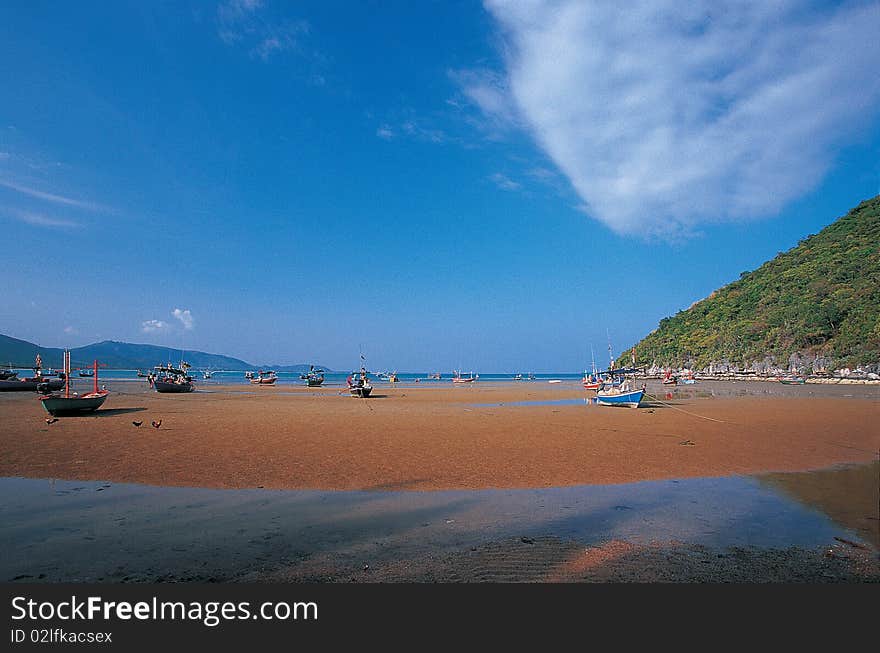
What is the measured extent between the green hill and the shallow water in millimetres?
90858

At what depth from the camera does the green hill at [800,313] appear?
3342 inches

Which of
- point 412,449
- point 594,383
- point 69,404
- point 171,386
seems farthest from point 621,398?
point 171,386

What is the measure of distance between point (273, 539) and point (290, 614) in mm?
2541

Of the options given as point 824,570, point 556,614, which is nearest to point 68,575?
point 556,614

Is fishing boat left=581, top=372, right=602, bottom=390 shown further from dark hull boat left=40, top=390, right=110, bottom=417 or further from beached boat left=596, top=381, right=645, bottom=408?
dark hull boat left=40, top=390, right=110, bottom=417

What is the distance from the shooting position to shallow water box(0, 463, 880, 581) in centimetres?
679

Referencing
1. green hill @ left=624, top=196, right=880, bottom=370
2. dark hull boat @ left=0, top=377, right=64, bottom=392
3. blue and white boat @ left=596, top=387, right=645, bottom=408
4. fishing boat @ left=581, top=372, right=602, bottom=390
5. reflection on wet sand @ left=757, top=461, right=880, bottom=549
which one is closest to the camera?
reflection on wet sand @ left=757, top=461, right=880, bottom=549

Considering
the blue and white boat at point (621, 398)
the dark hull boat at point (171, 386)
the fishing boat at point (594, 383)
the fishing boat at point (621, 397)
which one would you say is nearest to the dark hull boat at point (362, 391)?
the dark hull boat at point (171, 386)

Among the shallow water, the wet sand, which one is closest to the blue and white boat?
the wet sand

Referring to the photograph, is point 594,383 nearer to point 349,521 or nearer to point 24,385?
point 349,521

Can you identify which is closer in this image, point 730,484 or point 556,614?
point 556,614

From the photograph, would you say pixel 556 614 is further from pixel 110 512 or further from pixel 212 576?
pixel 110 512

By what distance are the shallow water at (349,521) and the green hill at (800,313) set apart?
90.9 meters

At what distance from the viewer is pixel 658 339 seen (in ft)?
531
